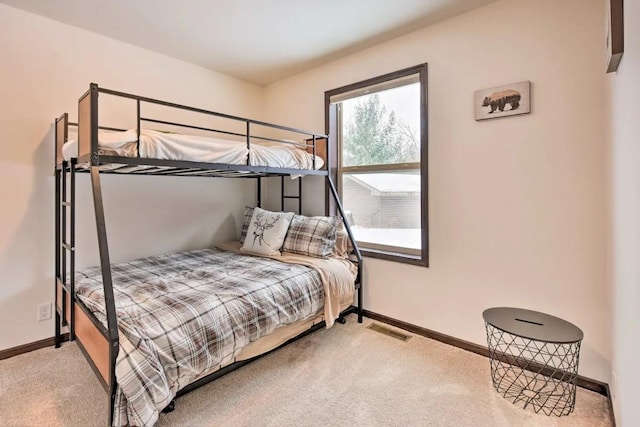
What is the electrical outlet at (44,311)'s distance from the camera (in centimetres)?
238

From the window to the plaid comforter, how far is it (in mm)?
870

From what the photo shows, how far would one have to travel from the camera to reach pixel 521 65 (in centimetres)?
206

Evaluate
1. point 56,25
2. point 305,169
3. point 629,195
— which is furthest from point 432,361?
point 56,25

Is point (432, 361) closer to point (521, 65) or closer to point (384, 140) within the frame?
point (384, 140)

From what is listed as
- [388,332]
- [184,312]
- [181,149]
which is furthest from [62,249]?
[388,332]

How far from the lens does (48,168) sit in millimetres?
2381

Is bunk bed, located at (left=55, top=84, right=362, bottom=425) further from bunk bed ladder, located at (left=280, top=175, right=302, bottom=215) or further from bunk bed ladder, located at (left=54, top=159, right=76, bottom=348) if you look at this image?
bunk bed ladder, located at (left=280, top=175, right=302, bottom=215)

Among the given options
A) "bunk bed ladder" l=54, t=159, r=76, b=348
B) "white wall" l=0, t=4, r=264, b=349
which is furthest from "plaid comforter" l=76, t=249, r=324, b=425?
"white wall" l=0, t=4, r=264, b=349

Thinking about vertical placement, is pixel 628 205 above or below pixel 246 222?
above

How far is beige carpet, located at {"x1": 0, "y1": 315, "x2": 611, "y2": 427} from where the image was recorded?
1.63 meters

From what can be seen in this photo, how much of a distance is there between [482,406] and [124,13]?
11.1ft

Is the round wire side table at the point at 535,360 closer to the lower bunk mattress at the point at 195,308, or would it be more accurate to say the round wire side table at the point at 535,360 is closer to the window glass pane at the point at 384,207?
the window glass pane at the point at 384,207

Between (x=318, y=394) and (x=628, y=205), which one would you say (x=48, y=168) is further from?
(x=628, y=205)

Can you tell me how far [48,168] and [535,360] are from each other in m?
3.63
